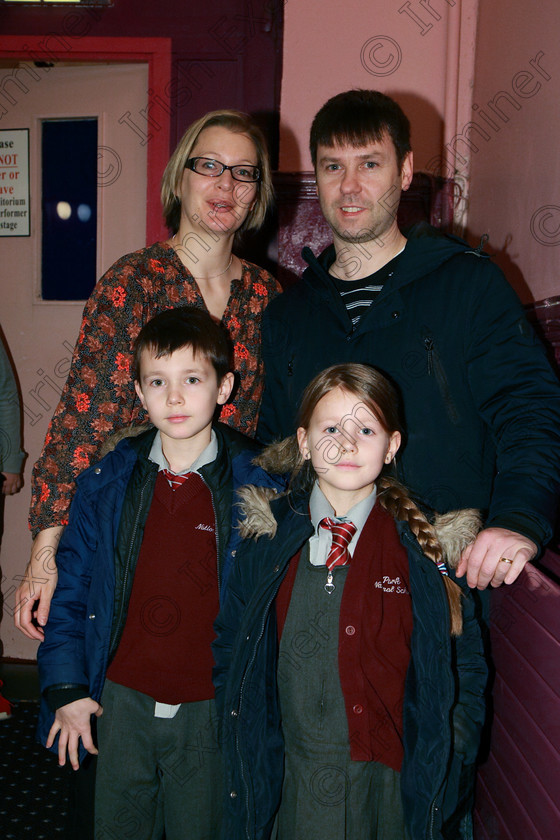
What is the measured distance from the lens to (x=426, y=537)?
1.24 metres

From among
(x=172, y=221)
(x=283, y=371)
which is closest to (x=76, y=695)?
(x=283, y=371)

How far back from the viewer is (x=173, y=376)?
4.84 ft

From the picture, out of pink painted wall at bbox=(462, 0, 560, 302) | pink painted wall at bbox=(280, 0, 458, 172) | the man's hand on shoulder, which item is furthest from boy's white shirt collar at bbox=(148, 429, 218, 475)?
pink painted wall at bbox=(280, 0, 458, 172)

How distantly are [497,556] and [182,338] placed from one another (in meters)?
0.78

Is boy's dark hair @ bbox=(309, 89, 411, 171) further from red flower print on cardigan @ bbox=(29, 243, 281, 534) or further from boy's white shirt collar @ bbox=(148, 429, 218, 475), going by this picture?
boy's white shirt collar @ bbox=(148, 429, 218, 475)

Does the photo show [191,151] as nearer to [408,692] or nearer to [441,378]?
[441,378]

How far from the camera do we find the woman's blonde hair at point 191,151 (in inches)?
71.0

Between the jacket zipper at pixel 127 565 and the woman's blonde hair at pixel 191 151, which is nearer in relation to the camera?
the jacket zipper at pixel 127 565

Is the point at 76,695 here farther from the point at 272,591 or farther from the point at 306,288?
the point at 306,288

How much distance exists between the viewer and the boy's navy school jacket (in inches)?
55.4

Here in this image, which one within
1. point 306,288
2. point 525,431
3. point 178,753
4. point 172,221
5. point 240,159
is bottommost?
point 178,753

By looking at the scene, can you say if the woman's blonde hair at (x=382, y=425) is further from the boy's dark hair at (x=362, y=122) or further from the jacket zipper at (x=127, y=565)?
the boy's dark hair at (x=362, y=122)

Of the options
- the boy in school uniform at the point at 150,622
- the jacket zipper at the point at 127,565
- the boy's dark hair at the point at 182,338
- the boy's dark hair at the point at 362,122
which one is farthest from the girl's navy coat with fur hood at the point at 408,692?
the boy's dark hair at the point at 362,122

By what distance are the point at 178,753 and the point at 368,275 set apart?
3.74ft
